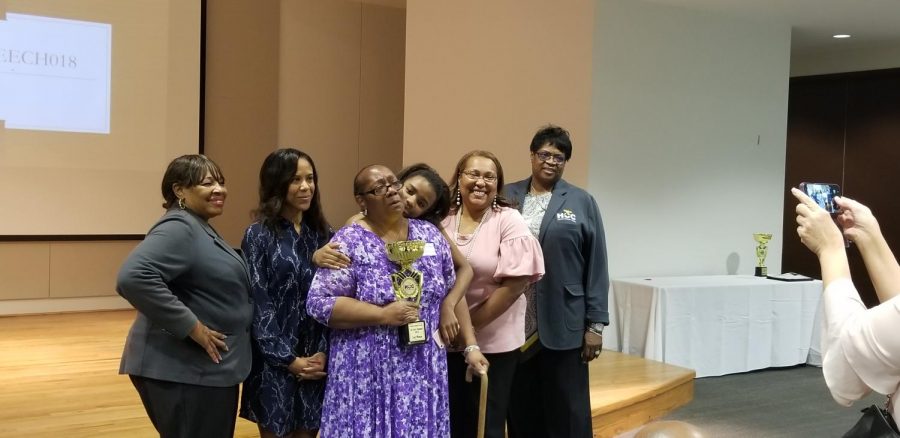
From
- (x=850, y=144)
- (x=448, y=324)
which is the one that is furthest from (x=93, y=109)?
(x=850, y=144)

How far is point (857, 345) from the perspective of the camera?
127 centimetres

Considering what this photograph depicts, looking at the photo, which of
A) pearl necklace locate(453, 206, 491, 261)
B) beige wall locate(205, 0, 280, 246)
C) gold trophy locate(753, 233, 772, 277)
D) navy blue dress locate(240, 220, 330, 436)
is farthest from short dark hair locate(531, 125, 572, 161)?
beige wall locate(205, 0, 280, 246)

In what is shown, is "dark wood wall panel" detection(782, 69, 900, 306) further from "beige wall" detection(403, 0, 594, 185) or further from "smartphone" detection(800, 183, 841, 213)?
"smartphone" detection(800, 183, 841, 213)

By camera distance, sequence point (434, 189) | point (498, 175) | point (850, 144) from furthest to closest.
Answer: point (850, 144), point (498, 175), point (434, 189)

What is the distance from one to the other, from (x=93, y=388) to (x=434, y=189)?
2.51m

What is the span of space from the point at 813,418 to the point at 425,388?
10.4ft

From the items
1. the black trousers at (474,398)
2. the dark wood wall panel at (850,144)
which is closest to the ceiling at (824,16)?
the dark wood wall panel at (850,144)

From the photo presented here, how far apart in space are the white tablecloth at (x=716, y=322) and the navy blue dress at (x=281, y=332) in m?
3.22

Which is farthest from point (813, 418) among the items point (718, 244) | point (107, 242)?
point (107, 242)

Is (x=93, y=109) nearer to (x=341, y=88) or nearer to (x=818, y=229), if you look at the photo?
(x=341, y=88)

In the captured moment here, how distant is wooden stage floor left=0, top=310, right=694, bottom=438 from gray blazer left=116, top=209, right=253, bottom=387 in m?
1.40

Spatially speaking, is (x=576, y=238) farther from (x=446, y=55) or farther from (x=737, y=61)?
(x=737, y=61)

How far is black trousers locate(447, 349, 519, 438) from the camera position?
2730mm

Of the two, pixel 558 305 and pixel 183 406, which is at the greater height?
pixel 558 305
